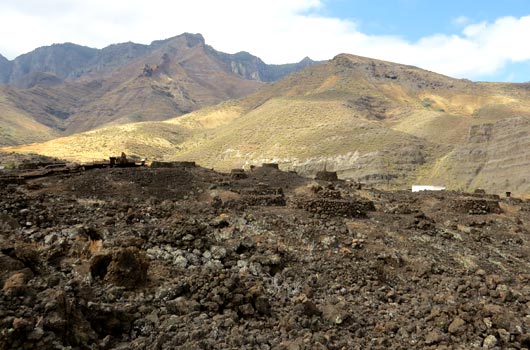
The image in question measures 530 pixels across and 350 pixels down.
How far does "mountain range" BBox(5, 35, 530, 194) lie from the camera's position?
157 feet

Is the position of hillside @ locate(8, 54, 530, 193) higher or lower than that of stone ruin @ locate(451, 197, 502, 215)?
higher

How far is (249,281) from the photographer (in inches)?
264

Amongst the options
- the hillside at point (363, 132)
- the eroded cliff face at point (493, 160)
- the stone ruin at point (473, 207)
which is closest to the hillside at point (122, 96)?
the hillside at point (363, 132)

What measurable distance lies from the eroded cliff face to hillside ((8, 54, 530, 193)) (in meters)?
0.12

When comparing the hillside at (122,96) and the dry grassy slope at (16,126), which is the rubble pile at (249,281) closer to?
the dry grassy slope at (16,126)

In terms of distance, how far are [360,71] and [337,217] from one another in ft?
309

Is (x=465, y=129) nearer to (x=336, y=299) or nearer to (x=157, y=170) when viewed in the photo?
(x=157, y=170)

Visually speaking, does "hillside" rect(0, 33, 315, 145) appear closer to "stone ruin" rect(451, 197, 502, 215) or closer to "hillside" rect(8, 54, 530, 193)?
"hillside" rect(8, 54, 530, 193)

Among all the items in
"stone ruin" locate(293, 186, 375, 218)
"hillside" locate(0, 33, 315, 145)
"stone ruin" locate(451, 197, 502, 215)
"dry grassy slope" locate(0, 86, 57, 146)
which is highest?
"hillside" locate(0, 33, 315, 145)

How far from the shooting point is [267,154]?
5997cm

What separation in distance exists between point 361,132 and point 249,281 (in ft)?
185

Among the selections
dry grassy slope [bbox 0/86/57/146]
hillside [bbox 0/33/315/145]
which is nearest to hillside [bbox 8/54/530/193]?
dry grassy slope [bbox 0/86/57/146]

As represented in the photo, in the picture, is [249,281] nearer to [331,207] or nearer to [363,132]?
[331,207]

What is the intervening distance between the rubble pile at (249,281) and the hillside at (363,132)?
113 feet
